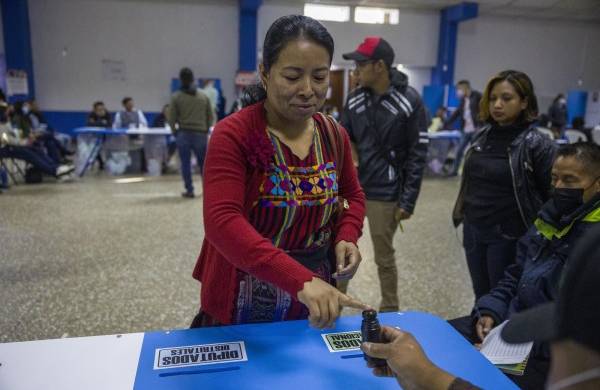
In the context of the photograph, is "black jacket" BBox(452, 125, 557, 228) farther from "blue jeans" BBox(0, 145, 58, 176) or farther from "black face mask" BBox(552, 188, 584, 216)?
"blue jeans" BBox(0, 145, 58, 176)

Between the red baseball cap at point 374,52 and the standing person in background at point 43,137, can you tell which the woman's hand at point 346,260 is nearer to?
the red baseball cap at point 374,52

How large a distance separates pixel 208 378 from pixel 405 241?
3.38 m

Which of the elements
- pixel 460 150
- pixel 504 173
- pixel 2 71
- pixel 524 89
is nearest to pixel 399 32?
pixel 460 150

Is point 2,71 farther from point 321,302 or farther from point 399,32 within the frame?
point 321,302

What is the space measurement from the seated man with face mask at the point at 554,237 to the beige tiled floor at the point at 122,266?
1.09 meters

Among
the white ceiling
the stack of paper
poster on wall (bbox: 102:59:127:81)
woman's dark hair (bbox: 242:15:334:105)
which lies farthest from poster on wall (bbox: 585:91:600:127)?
woman's dark hair (bbox: 242:15:334:105)

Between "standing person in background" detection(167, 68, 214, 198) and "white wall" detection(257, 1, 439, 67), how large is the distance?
577 cm

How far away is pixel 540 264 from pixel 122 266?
109 inches

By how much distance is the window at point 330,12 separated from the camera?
11198 mm

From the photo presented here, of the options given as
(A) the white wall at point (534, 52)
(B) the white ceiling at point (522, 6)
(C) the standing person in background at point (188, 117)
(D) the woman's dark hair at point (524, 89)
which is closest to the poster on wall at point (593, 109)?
(A) the white wall at point (534, 52)

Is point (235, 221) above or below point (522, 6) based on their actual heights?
below

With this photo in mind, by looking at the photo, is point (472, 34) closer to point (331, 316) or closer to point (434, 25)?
point (434, 25)

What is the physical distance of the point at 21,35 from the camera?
9.90m

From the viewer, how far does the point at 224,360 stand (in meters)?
0.98
